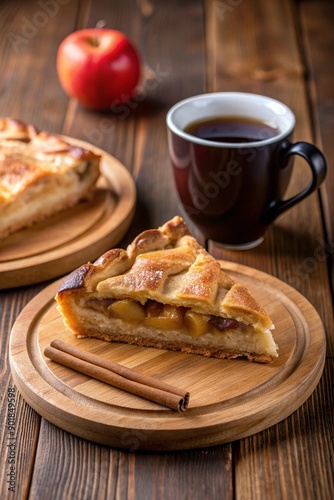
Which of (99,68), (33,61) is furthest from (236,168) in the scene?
(33,61)

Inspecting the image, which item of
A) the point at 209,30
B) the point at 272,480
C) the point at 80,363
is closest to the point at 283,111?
the point at 80,363

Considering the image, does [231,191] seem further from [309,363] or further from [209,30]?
[209,30]

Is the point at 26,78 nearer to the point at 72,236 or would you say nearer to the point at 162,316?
the point at 72,236

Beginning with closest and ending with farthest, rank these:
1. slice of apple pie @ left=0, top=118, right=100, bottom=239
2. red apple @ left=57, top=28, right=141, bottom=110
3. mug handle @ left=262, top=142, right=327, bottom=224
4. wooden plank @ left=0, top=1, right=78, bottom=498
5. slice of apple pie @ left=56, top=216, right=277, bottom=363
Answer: slice of apple pie @ left=56, top=216, right=277, bottom=363 → wooden plank @ left=0, top=1, right=78, bottom=498 → mug handle @ left=262, top=142, right=327, bottom=224 → slice of apple pie @ left=0, top=118, right=100, bottom=239 → red apple @ left=57, top=28, right=141, bottom=110

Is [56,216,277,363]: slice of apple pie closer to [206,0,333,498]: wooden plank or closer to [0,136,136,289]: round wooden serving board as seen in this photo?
[206,0,333,498]: wooden plank

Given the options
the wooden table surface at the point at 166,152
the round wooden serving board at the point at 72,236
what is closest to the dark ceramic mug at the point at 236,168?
the wooden table surface at the point at 166,152

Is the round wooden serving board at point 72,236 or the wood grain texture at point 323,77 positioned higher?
the round wooden serving board at point 72,236

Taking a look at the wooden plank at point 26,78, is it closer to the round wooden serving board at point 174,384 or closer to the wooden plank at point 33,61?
the wooden plank at point 33,61

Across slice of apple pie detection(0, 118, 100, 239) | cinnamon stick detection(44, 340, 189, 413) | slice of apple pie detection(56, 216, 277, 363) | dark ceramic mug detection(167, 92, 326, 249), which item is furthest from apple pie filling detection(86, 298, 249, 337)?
slice of apple pie detection(0, 118, 100, 239)
